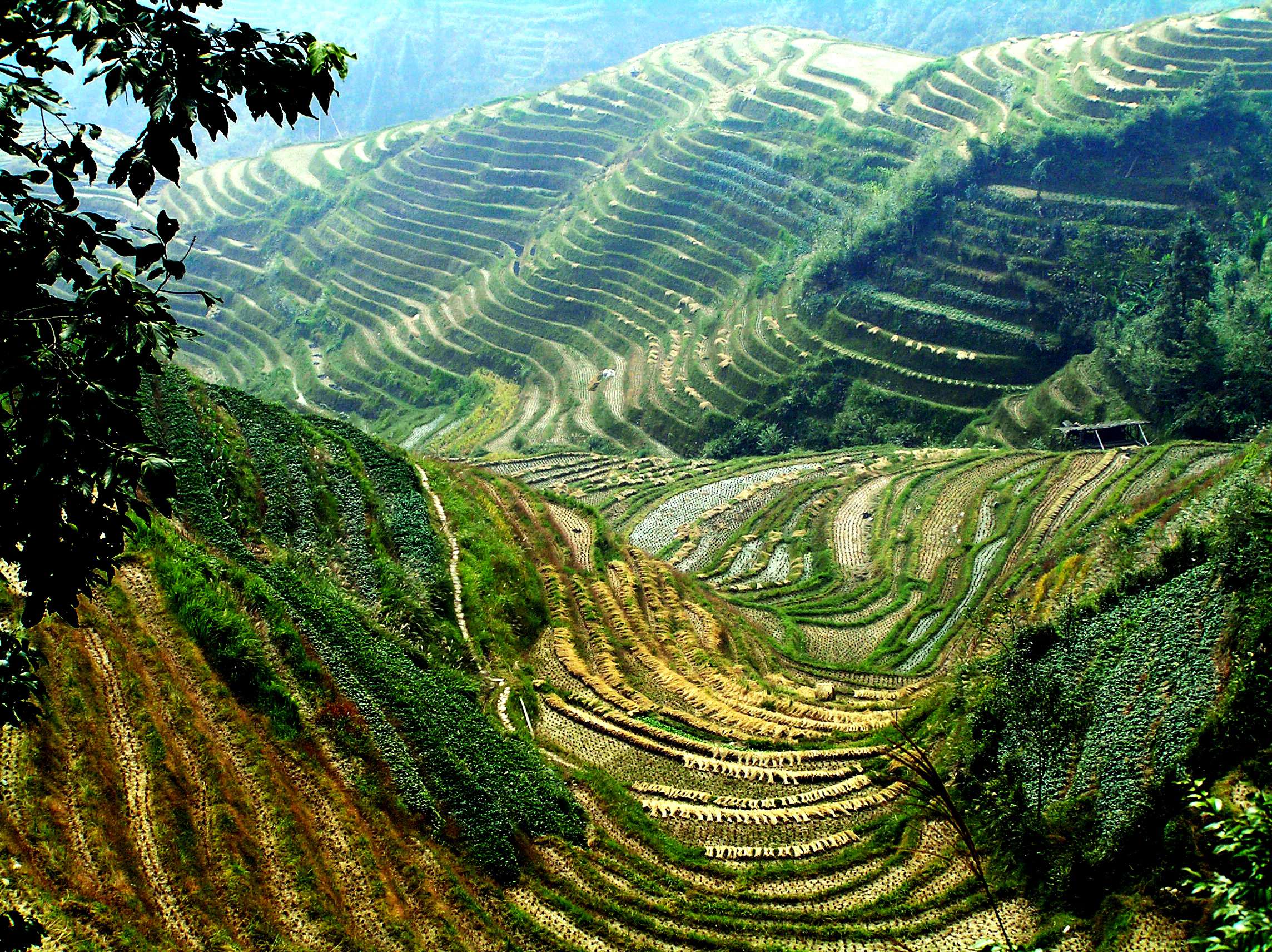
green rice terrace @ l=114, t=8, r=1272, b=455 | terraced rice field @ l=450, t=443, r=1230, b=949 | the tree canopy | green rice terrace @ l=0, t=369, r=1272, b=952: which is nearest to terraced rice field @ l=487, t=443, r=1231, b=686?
terraced rice field @ l=450, t=443, r=1230, b=949

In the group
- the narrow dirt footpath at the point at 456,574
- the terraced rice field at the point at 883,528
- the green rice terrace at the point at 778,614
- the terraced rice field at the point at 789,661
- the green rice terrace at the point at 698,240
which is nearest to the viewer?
the green rice terrace at the point at 778,614

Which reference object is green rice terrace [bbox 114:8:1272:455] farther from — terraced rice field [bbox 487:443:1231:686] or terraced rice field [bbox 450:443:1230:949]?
terraced rice field [bbox 450:443:1230:949]

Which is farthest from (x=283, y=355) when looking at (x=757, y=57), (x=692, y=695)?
(x=692, y=695)

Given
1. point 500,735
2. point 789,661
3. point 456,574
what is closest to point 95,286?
point 500,735

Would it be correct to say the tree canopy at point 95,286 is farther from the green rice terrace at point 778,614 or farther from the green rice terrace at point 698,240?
the green rice terrace at point 698,240

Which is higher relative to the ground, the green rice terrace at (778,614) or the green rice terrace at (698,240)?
the green rice terrace at (698,240)

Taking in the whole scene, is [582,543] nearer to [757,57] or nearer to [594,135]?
[594,135]

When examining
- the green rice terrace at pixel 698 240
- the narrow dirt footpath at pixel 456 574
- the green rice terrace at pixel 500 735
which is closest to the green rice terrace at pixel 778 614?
the green rice terrace at pixel 500 735
